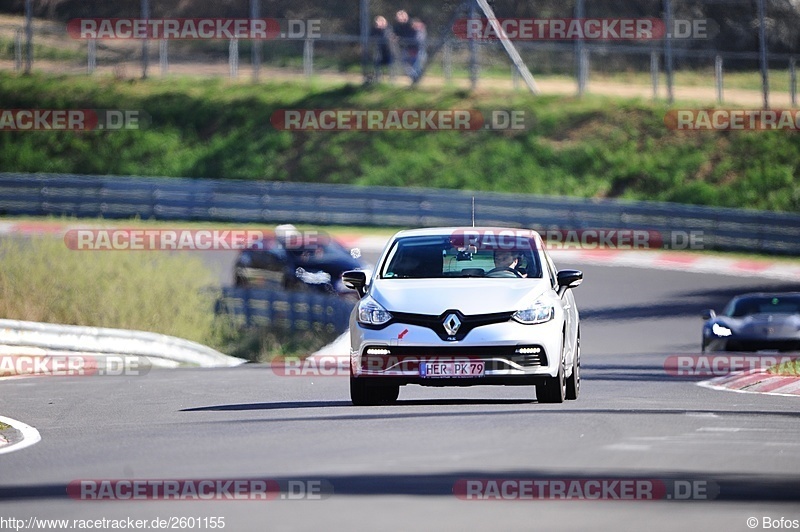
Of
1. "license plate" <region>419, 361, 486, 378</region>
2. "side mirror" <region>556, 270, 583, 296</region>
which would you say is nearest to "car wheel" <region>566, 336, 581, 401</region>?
"side mirror" <region>556, 270, 583, 296</region>

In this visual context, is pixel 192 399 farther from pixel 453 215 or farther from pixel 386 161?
pixel 386 161

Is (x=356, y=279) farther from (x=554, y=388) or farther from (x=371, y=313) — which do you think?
(x=554, y=388)

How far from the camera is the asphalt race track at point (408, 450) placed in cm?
816

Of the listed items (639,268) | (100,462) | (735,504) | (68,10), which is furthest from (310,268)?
(68,10)

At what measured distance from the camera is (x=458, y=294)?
12898 millimetres

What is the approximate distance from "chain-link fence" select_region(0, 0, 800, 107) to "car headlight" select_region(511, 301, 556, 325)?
31.8m

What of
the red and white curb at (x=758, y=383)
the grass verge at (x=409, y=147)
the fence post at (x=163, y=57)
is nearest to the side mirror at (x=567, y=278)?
the red and white curb at (x=758, y=383)

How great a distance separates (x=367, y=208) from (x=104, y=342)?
19.7 meters

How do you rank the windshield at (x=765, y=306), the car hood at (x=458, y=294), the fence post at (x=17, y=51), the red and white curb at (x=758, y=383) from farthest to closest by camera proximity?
the fence post at (x=17, y=51), the windshield at (x=765, y=306), the red and white curb at (x=758, y=383), the car hood at (x=458, y=294)

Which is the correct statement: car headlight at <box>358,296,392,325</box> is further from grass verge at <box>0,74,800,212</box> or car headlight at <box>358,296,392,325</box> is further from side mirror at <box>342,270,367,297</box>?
grass verge at <box>0,74,800,212</box>

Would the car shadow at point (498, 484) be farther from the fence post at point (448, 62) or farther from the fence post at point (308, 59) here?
the fence post at point (308, 59)

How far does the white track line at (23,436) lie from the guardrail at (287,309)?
37.8 ft

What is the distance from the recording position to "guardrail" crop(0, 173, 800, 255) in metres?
37.7

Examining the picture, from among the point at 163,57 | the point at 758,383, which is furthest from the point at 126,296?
the point at 163,57
